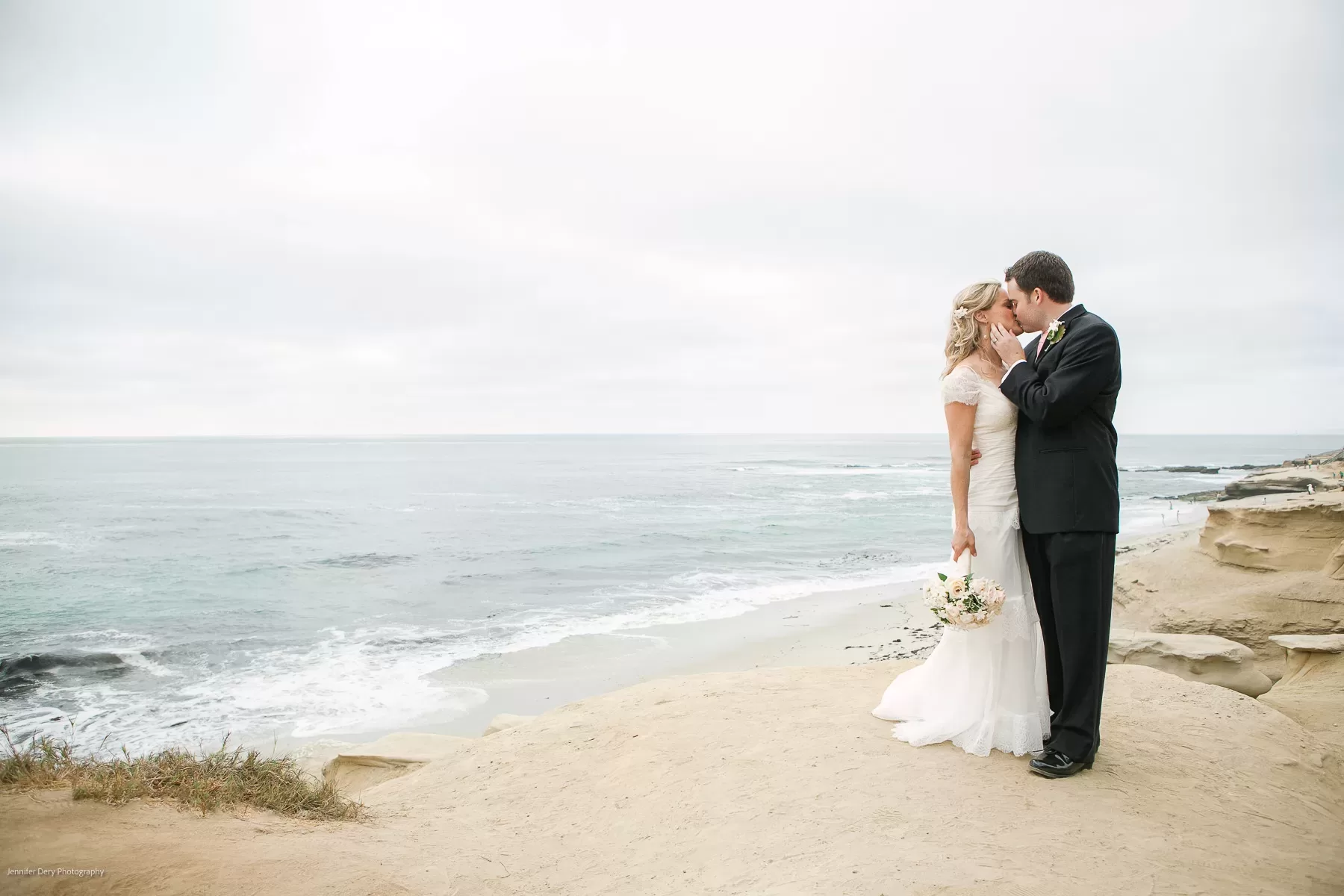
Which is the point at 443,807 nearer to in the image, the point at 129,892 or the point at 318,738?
the point at 129,892

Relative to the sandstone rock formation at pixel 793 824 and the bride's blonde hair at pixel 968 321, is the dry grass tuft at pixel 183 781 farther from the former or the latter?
the bride's blonde hair at pixel 968 321

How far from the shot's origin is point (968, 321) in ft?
14.0

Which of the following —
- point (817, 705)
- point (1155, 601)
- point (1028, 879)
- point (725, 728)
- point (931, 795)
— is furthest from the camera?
point (1155, 601)

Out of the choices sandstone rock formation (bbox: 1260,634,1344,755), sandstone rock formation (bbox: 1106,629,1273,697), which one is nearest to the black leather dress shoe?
sandstone rock formation (bbox: 1260,634,1344,755)

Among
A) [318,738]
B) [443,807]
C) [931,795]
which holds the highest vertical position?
[931,795]

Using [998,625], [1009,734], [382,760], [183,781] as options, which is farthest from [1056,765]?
[382,760]

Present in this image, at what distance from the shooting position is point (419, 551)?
2361 centimetres

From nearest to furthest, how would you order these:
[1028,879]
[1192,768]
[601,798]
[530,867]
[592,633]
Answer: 1. [1028,879]
2. [530,867]
3. [1192,768]
4. [601,798]
5. [592,633]

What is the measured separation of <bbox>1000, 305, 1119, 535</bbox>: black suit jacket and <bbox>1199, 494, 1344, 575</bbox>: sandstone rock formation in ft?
23.9

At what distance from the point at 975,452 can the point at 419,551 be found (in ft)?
72.6

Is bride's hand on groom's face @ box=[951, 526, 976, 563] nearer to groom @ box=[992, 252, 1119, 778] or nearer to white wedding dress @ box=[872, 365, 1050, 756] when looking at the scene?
white wedding dress @ box=[872, 365, 1050, 756]

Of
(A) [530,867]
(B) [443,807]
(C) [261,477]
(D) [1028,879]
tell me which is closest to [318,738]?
(B) [443,807]

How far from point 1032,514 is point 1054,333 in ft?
3.32

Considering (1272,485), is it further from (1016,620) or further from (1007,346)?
(1007,346)
